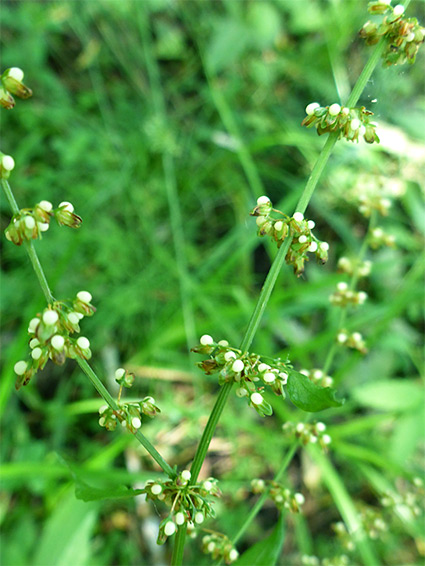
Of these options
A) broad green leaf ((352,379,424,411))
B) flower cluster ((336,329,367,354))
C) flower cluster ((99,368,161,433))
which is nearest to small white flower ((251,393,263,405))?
flower cluster ((99,368,161,433))

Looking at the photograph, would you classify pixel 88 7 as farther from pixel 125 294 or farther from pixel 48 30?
pixel 125 294

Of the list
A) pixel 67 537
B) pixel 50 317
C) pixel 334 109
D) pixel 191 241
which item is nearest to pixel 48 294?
pixel 50 317

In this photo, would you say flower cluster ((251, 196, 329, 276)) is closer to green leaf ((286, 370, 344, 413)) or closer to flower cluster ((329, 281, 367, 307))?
green leaf ((286, 370, 344, 413))

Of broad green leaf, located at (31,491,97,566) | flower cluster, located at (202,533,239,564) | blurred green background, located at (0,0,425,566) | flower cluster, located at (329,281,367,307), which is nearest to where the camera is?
flower cluster, located at (202,533,239,564)

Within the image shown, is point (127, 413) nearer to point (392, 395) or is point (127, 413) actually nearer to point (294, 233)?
point (294, 233)

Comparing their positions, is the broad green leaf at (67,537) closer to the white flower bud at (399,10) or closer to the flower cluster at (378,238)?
the flower cluster at (378,238)

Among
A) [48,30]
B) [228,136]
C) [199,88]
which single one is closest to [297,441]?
[228,136]
